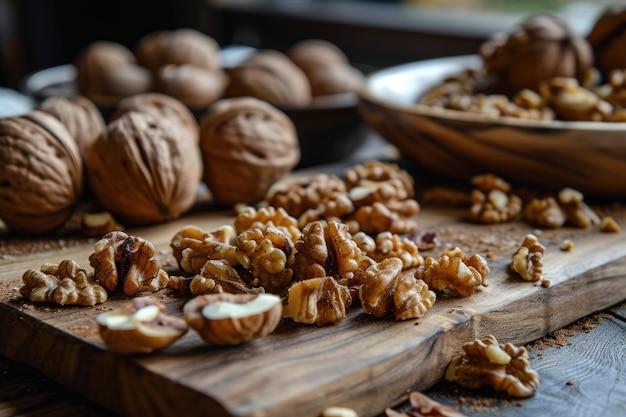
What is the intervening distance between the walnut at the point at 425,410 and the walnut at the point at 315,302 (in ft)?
0.43

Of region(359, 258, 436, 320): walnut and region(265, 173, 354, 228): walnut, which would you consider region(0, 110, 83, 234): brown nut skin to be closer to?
region(265, 173, 354, 228): walnut

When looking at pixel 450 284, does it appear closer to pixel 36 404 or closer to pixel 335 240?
pixel 335 240

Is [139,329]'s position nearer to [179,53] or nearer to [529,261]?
[529,261]

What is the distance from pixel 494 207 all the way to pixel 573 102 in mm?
294

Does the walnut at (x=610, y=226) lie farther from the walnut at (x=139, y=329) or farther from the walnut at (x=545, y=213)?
the walnut at (x=139, y=329)

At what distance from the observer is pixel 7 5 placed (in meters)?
3.80

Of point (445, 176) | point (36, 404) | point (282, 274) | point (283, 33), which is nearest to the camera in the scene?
point (36, 404)

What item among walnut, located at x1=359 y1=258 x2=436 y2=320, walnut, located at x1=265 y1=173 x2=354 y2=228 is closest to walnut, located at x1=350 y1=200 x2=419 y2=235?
walnut, located at x1=265 y1=173 x2=354 y2=228

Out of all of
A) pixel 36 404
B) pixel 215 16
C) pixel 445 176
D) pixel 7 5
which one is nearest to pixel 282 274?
pixel 36 404

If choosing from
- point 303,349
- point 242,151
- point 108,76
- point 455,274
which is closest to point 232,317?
point 303,349

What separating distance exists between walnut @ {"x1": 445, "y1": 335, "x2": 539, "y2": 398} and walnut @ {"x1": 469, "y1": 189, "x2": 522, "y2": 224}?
397mm

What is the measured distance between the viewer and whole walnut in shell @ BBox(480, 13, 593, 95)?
5.03 feet

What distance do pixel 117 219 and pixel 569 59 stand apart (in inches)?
35.8

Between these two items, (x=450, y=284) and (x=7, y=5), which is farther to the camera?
(x=7, y=5)
